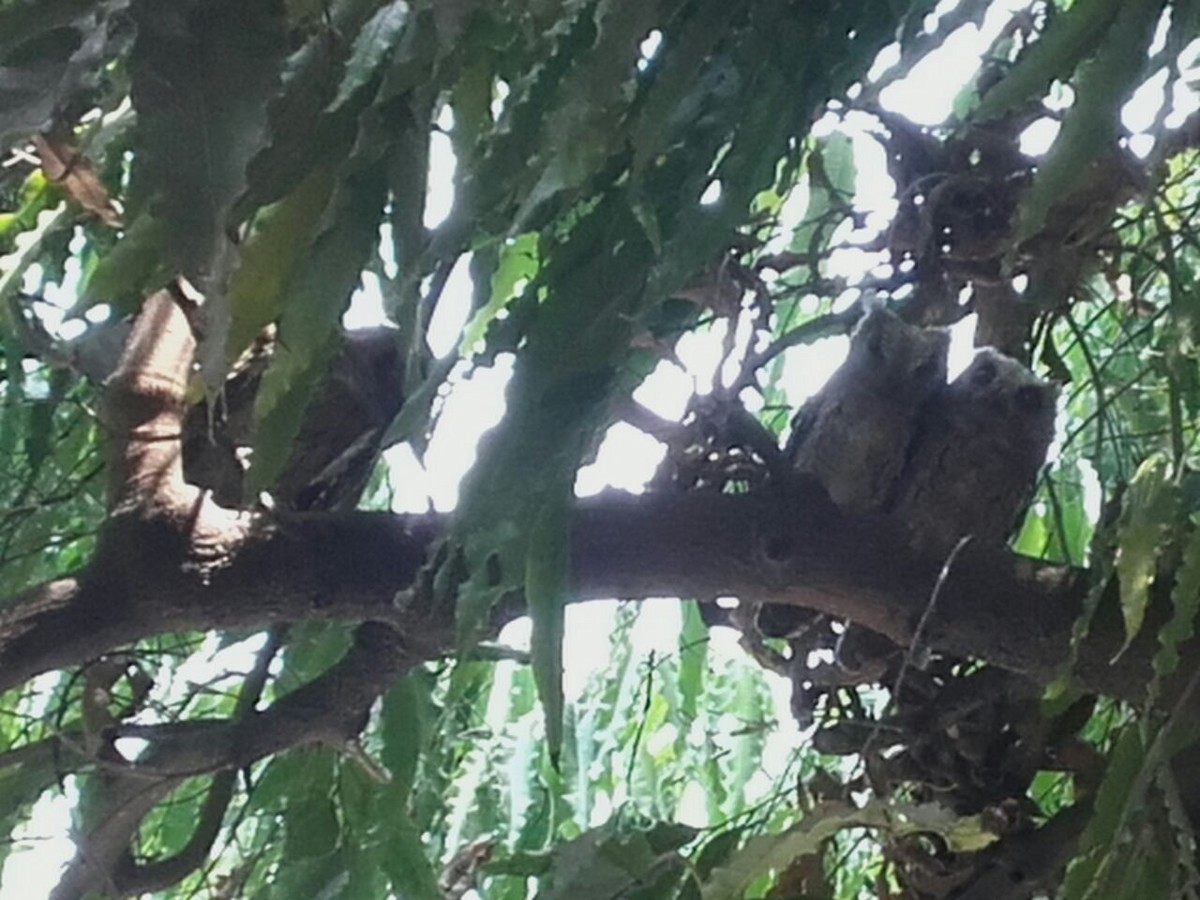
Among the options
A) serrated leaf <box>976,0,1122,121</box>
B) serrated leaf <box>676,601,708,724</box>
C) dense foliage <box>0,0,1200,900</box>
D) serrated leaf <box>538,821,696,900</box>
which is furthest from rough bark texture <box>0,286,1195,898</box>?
serrated leaf <box>676,601,708,724</box>

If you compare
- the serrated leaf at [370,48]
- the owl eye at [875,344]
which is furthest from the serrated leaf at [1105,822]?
the serrated leaf at [370,48]

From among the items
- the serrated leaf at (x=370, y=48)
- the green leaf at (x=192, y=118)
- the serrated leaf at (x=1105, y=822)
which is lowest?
the serrated leaf at (x=1105, y=822)

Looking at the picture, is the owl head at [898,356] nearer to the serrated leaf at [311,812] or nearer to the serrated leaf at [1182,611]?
the serrated leaf at [1182,611]

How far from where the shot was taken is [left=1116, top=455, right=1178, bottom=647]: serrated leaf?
22.7 inches

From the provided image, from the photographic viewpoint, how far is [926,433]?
0.84 metres

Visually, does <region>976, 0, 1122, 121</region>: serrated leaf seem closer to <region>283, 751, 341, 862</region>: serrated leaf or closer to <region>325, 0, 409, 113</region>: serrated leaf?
<region>325, 0, 409, 113</region>: serrated leaf

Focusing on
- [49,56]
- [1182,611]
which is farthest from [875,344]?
[49,56]

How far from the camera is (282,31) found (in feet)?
1.34

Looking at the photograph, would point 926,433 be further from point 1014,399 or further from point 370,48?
point 370,48

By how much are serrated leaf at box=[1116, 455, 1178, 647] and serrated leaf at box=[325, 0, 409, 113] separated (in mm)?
330

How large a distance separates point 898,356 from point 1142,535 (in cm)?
27

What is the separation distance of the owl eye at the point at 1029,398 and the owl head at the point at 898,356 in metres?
0.05

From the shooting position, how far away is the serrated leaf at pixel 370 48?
46cm

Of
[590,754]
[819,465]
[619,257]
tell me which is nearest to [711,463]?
[819,465]
